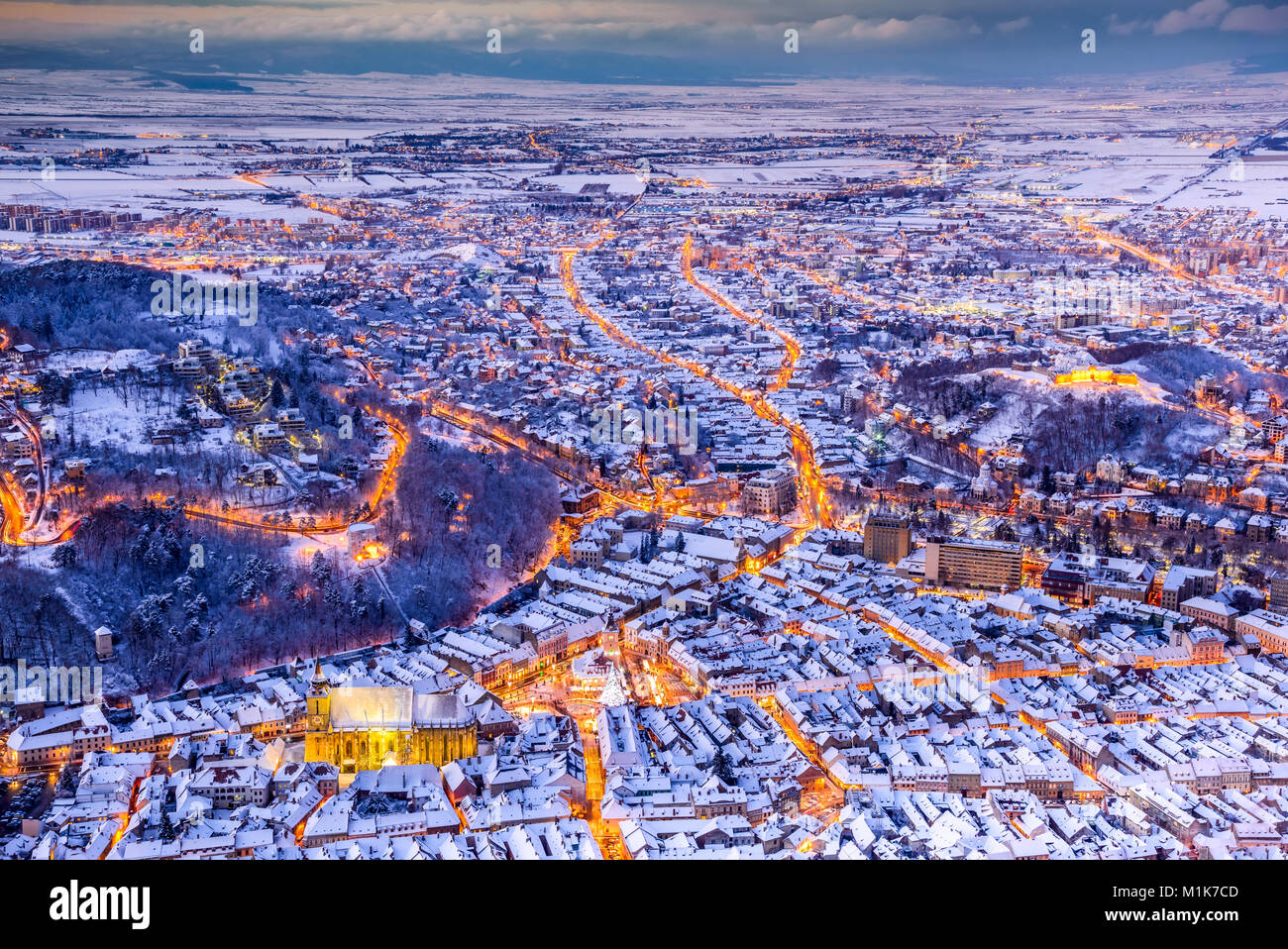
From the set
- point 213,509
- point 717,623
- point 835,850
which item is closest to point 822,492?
point 717,623

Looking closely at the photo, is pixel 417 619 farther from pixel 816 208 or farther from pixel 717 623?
pixel 816 208

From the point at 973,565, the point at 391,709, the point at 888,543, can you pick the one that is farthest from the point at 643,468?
the point at 391,709

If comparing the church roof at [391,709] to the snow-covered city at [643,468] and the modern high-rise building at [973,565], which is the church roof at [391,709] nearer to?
the snow-covered city at [643,468]

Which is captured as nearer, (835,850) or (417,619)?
(835,850)

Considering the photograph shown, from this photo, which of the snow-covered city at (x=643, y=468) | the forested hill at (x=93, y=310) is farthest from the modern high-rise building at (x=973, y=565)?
the forested hill at (x=93, y=310)

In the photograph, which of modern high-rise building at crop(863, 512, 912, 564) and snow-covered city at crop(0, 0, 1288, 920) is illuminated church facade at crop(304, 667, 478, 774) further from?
modern high-rise building at crop(863, 512, 912, 564)
